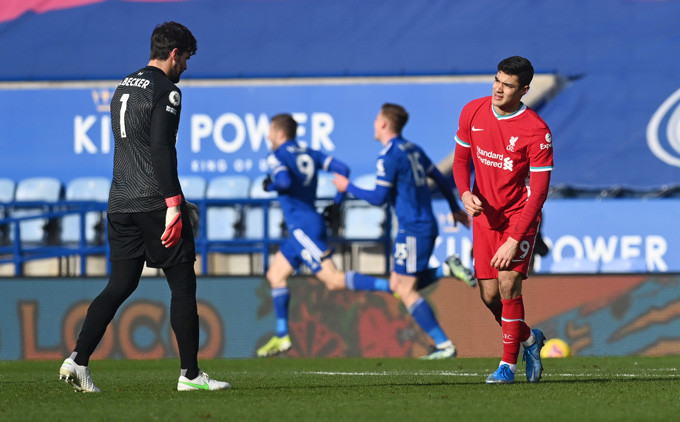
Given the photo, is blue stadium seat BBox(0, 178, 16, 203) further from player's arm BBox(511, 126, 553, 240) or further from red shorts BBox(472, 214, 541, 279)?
player's arm BBox(511, 126, 553, 240)

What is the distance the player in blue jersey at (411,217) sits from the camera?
36.0 feet

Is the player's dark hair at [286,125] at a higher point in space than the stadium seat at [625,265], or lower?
higher

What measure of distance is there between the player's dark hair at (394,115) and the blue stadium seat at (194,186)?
4710 mm

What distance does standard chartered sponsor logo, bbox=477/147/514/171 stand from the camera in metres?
7.11

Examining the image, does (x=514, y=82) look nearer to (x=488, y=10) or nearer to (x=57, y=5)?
(x=488, y=10)

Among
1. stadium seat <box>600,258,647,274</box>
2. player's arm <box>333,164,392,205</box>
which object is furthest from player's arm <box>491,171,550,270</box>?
stadium seat <box>600,258,647,274</box>

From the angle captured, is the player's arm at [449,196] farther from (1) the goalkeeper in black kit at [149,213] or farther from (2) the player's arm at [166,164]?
(2) the player's arm at [166,164]

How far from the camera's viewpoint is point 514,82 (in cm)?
698

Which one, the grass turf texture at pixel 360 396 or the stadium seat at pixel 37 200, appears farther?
the stadium seat at pixel 37 200

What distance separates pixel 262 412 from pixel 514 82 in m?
2.57

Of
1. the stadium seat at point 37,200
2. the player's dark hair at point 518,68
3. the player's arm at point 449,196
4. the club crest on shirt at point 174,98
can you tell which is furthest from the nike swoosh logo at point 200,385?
the stadium seat at point 37,200

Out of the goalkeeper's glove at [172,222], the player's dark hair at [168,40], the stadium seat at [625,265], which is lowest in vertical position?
the stadium seat at [625,265]

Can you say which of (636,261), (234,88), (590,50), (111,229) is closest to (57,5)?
(234,88)

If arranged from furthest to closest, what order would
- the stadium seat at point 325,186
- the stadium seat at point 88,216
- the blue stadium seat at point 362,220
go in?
the stadium seat at point 325,186 < the stadium seat at point 88,216 < the blue stadium seat at point 362,220
